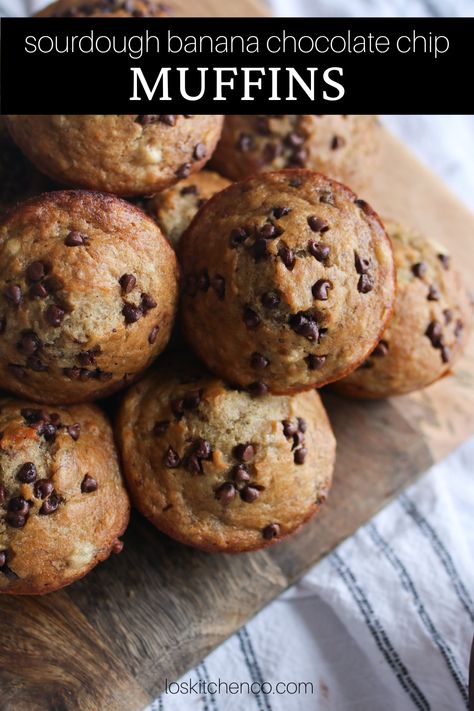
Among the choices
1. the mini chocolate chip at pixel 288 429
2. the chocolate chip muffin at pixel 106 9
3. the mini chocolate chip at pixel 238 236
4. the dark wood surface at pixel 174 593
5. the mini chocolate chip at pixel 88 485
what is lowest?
the dark wood surface at pixel 174 593

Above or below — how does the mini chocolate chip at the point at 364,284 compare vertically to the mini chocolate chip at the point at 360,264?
below

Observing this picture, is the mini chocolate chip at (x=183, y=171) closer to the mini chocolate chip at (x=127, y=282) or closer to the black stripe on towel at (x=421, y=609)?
the mini chocolate chip at (x=127, y=282)

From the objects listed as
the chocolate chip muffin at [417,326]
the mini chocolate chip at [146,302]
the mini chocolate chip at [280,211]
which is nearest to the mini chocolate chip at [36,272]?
the mini chocolate chip at [146,302]

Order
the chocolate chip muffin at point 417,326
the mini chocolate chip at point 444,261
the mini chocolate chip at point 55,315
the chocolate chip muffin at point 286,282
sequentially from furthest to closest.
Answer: the mini chocolate chip at point 444,261 < the chocolate chip muffin at point 417,326 < the chocolate chip muffin at point 286,282 < the mini chocolate chip at point 55,315

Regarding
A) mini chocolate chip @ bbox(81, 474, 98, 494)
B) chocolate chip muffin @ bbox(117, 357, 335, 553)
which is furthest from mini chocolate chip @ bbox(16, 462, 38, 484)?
chocolate chip muffin @ bbox(117, 357, 335, 553)

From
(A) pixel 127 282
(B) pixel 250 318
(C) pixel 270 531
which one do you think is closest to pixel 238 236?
(B) pixel 250 318

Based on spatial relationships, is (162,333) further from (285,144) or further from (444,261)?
(444,261)
